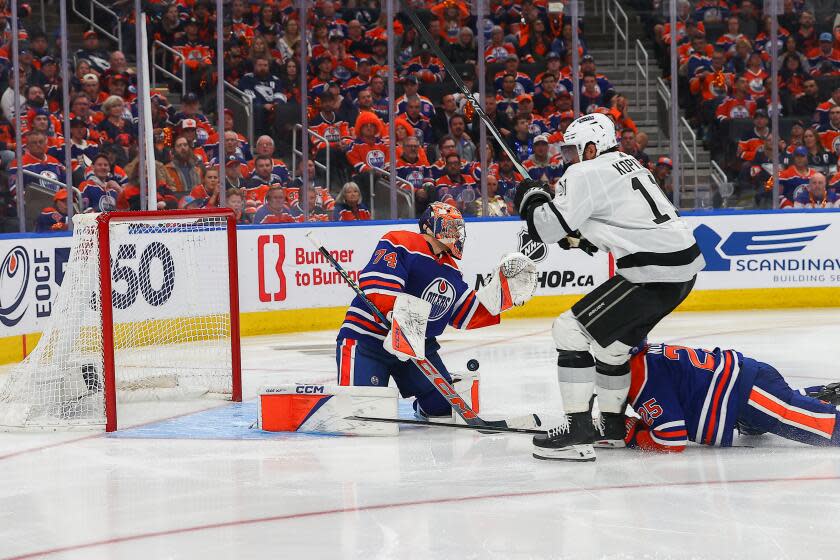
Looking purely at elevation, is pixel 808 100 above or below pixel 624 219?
above

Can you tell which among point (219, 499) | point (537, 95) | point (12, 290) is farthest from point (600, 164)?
point (537, 95)

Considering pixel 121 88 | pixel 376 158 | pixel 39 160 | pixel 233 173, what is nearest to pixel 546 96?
pixel 376 158

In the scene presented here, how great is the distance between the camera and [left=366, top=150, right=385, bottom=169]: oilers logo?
9312mm

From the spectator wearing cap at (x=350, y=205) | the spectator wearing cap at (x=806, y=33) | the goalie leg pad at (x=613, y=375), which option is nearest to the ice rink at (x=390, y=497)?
the goalie leg pad at (x=613, y=375)

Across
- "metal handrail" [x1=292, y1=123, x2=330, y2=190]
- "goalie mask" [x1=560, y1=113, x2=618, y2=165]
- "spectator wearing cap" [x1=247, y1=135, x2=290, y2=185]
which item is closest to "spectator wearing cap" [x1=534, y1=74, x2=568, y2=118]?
"metal handrail" [x1=292, y1=123, x2=330, y2=190]

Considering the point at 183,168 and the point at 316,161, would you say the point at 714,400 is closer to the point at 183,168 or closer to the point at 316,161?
the point at 183,168

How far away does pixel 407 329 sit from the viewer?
4715 mm

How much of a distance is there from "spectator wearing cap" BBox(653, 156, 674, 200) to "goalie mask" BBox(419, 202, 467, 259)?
17.3ft

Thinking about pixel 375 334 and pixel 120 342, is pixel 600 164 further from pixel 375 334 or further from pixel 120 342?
pixel 120 342

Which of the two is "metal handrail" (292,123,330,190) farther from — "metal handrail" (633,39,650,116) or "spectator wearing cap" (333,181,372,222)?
"metal handrail" (633,39,650,116)

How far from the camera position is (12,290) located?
7.17 meters

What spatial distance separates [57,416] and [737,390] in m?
2.83

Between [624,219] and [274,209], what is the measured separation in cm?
500

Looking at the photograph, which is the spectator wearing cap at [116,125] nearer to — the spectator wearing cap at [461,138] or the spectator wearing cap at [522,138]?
the spectator wearing cap at [461,138]
